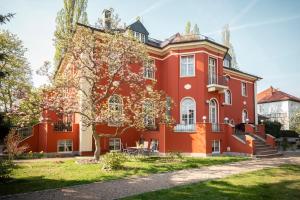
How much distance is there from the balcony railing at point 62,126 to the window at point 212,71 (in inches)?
470

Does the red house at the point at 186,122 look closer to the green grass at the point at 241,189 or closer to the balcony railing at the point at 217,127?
the balcony railing at the point at 217,127

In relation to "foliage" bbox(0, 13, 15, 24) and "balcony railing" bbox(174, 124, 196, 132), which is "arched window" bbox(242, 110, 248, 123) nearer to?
"balcony railing" bbox(174, 124, 196, 132)

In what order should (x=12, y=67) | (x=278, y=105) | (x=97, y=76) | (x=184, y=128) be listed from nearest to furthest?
(x=97, y=76) < (x=184, y=128) < (x=12, y=67) < (x=278, y=105)

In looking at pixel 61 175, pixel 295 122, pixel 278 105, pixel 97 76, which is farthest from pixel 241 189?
pixel 278 105

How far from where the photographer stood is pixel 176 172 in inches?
431

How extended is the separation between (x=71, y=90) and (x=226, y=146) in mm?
12281

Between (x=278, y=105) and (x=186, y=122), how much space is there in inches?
1159

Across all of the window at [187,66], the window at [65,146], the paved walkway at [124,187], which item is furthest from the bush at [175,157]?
the window at [187,66]

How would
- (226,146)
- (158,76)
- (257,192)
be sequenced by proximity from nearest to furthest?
(257,192)
(226,146)
(158,76)

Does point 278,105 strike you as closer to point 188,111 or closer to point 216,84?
Answer: point 216,84

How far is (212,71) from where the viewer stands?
2128 cm

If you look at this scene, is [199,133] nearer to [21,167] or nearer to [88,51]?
[88,51]

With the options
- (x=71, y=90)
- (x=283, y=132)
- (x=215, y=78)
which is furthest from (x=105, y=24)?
(x=283, y=132)

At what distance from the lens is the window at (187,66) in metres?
20.6
